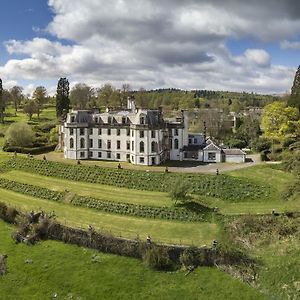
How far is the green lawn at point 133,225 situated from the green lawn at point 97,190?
3.10 metres

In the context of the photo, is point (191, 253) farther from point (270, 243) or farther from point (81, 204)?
point (81, 204)

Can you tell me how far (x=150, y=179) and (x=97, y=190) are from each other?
19.7 feet

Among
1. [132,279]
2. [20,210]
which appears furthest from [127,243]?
[20,210]

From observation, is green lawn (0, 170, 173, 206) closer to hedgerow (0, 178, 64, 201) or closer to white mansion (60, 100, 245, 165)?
hedgerow (0, 178, 64, 201)

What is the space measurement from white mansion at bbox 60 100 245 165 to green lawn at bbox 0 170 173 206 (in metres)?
8.03

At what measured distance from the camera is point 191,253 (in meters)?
31.1

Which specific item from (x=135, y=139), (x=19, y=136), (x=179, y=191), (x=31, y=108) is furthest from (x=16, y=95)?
(x=179, y=191)

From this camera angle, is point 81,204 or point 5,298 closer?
point 5,298

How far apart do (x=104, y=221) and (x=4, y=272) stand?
999 cm

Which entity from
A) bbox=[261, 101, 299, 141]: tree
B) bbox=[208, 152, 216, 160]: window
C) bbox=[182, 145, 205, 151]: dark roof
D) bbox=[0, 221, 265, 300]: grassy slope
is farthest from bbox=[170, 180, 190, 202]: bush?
bbox=[261, 101, 299, 141]: tree

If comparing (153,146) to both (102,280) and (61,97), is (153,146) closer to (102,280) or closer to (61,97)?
(102,280)

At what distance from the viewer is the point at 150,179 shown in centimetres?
4669

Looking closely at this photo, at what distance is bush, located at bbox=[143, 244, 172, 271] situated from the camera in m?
30.6

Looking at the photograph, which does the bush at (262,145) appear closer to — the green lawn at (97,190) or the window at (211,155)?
the window at (211,155)
